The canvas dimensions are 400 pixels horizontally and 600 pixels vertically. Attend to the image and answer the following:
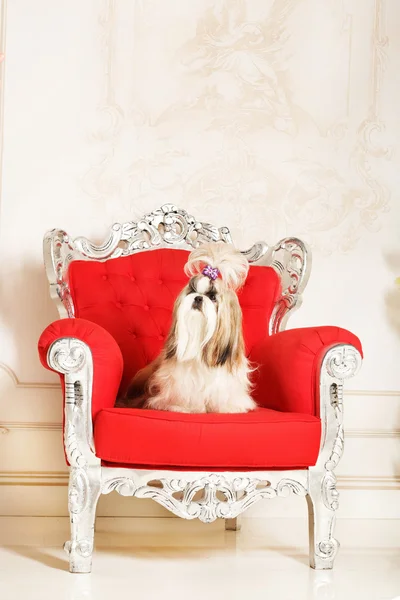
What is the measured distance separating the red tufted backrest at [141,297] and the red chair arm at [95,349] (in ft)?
1.84

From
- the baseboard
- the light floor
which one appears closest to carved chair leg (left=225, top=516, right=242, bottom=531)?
the baseboard

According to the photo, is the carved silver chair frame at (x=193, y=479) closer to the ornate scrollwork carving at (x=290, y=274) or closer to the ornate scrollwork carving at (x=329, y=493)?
the ornate scrollwork carving at (x=329, y=493)

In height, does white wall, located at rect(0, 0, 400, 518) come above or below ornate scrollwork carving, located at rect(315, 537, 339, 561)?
above

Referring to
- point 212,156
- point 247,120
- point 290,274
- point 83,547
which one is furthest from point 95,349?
point 247,120

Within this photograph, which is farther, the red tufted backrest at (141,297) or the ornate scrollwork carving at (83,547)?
the red tufted backrest at (141,297)

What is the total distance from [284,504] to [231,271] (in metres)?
1.38

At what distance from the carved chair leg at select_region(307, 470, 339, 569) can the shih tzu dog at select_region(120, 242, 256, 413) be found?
374mm

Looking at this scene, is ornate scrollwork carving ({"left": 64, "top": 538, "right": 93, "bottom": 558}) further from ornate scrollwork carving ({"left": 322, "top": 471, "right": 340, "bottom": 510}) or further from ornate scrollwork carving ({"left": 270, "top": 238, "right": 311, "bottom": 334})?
ornate scrollwork carving ({"left": 270, "top": 238, "right": 311, "bottom": 334})

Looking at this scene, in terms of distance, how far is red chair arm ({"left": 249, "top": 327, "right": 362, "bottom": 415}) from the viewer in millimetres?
2703

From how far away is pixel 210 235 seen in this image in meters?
3.57

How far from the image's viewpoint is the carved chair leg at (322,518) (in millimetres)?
2641

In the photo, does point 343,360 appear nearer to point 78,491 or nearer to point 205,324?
point 205,324

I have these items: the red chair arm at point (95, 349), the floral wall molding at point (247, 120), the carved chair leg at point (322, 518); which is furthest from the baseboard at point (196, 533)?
the floral wall molding at point (247, 120)

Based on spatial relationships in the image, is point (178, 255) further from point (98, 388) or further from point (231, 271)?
point (98, 388)
